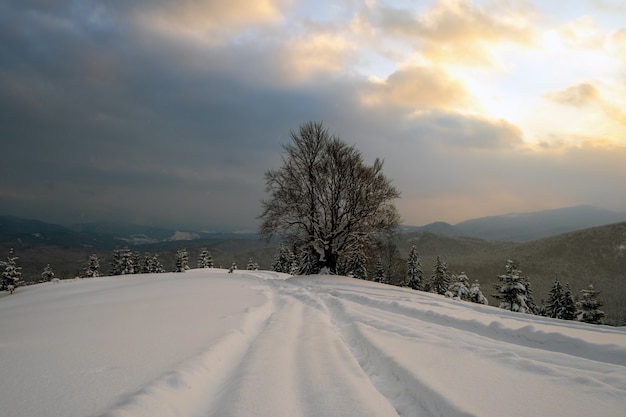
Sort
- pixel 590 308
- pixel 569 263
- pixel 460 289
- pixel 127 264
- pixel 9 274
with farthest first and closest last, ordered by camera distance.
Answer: pixel 569 263 < pixel 127 264 < pixel 9 274 < pixel 460 289 < pixel 590 308

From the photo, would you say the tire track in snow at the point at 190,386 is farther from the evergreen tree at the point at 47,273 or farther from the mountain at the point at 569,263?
the mountain at the point at 569,263

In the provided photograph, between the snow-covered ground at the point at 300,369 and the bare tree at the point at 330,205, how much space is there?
593 inches

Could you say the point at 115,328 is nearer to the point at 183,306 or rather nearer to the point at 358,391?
the point at 183,306

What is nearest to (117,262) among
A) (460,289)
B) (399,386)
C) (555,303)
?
(460,289)

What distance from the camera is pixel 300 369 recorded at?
428cm

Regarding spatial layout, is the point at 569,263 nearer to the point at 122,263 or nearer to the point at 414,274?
the point at 414,274

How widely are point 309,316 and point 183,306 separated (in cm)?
349

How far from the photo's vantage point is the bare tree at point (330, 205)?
→ 22.0 meters

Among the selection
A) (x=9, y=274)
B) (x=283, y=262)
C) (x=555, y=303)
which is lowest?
(x=9, y=274)

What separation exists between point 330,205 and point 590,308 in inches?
1123

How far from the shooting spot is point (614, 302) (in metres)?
102

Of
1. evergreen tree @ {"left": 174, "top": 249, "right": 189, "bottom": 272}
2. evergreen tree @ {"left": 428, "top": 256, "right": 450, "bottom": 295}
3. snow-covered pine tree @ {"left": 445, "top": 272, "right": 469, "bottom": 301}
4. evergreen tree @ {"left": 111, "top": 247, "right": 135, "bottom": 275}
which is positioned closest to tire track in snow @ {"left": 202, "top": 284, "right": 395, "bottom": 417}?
snow-covered pine tree @ {"left": 445, "top": 272, "right": 469, "bottom": 301}

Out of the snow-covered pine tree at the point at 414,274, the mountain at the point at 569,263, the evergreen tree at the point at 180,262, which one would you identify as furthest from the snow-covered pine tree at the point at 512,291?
the mountain at the point at 569,263

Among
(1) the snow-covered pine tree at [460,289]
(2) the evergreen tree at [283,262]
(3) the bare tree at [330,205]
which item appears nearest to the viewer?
(3) the bare tree at [330,205]
